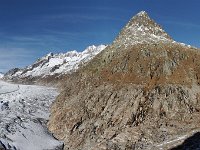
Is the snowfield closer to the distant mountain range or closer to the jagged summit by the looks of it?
the distant mountain range

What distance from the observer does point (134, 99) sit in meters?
48.8

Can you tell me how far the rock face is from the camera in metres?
42.3

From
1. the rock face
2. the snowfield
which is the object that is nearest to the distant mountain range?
the rock face

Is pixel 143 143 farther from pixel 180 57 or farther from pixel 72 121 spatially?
pixel 180 57

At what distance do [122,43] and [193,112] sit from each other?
19886 millimetres

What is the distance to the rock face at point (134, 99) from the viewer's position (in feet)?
139

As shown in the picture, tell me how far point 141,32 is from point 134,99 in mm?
17891

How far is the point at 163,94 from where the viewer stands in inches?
1898

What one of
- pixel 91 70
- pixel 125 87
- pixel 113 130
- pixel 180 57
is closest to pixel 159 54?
pixel 180 57

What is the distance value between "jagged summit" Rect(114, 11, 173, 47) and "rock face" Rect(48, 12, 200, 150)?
0.73 feet

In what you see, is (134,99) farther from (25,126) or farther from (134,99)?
(25,126)

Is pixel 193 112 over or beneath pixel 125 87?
beneath

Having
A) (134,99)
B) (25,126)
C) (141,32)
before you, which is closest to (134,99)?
(134,99)

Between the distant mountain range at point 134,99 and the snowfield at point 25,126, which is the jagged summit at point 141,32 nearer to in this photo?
the distant mountain range at point 134,99
